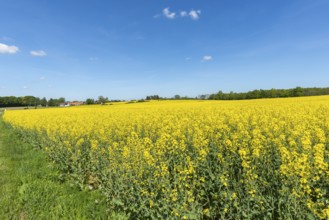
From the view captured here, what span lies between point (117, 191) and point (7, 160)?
6.81 m

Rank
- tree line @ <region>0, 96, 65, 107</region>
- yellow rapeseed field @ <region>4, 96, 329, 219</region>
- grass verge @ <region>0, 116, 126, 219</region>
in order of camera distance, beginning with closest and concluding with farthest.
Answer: yellow rapeseed field @ <region>4, 96, 329, 219</region> < grass verge @ <region>0, 116, 126, 219</region> < tree line @ <region>0, 96, 65, 107</region>

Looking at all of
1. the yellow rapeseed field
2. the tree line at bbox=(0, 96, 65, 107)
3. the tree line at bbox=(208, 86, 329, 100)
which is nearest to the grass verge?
the yellow rapeseed field

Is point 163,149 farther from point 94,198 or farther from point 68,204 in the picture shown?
point 68,204

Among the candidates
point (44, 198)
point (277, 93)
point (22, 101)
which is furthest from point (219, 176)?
point (22, 101)

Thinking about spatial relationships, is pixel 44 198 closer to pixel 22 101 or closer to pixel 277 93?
pixel 277 93

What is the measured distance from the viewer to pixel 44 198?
5.53m

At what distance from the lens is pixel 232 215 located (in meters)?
3.46

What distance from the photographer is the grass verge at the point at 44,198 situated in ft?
16.0

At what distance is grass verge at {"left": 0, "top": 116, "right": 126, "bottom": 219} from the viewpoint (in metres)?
4.87

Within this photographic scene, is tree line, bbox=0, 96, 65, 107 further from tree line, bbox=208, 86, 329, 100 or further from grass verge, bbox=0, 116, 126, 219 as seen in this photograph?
grass verge, bbox=0, 116, 126, 219

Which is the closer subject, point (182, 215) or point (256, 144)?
point (182, 215)

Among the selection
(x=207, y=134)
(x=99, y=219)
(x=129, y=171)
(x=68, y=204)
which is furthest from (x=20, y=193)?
(x=207, y=134)

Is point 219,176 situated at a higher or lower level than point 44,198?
higher

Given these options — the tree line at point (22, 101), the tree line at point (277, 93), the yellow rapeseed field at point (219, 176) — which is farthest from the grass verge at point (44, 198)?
the tree line at point (22, 101)
